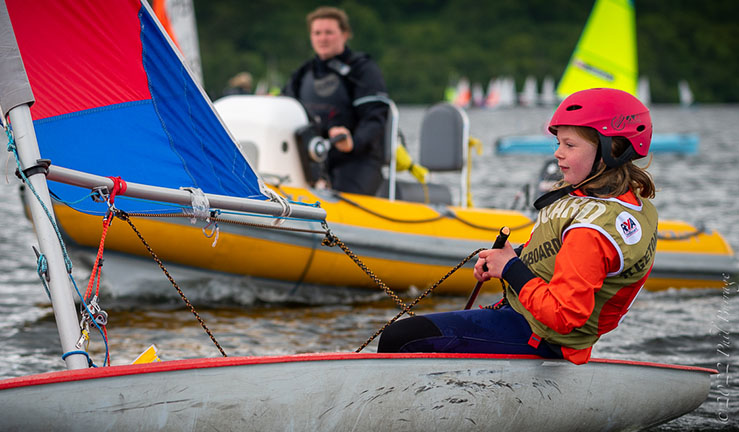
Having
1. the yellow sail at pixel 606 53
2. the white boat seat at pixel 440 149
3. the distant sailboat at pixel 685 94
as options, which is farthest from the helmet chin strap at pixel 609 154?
the distant sailboat at pixel 685 94

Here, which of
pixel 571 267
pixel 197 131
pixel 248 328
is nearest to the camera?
pixel 571 267

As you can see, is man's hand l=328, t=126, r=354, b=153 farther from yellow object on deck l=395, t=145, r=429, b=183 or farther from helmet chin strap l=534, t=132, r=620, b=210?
helmet chin strap l=534, t=132, r=620, b=210

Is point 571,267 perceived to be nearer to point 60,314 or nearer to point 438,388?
point 438,388

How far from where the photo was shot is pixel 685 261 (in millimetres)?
7172

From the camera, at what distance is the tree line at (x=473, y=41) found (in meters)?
105

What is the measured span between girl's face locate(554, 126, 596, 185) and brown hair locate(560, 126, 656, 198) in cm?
2

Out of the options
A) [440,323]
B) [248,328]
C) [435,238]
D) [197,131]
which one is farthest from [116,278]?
[440,323]

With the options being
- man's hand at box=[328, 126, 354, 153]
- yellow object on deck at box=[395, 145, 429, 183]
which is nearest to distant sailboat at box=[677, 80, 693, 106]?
yellow object on deck at box=[395, 145, 429, 183]

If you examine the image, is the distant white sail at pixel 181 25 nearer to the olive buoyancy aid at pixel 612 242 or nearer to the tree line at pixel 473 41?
the olive buoyancy aid at pixel 612 242

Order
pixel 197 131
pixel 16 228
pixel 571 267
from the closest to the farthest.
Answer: pixel 571 267 → pixel 197 131 → pixel 16 228

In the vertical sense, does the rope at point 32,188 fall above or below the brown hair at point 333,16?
below

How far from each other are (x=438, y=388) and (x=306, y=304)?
3.68 meters

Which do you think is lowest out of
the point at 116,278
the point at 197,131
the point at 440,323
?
the point at 116,278

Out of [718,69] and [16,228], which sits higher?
[16,228]
